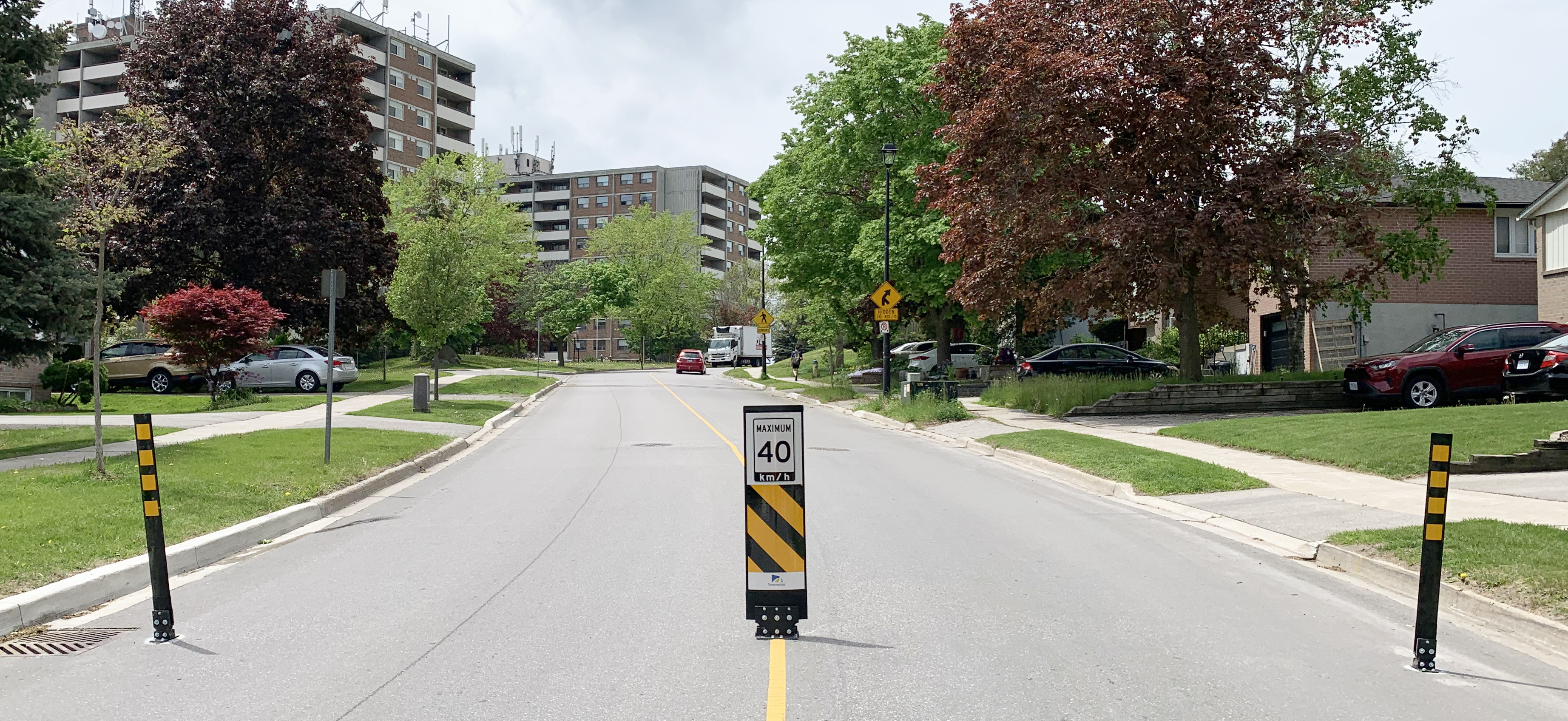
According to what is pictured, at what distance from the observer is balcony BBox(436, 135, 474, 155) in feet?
284

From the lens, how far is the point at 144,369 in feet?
107

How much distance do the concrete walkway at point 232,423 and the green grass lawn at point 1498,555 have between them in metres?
15.2

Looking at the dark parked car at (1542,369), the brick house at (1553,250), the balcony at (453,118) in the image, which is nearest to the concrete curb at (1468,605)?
the dark parked car at (1542,369)

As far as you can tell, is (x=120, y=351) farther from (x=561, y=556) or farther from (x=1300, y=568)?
(x=1300, y=568)

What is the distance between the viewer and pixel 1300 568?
880 centimetres

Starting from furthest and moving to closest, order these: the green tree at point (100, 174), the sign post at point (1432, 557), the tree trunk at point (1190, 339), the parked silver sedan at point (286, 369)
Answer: the parked silver sedan at point (286, 369), the tree trunk at point (1190, 339), the green tree at point (100, 174), the sign post at point (1432, 557)

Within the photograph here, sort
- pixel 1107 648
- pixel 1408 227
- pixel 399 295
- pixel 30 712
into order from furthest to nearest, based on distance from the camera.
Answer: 1. pixel 1408 227
2. pixel 399 295
3. pixel 1107 648
4. pixel 30 712

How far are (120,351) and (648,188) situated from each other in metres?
90.2

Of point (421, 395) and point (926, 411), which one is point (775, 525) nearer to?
point (926, 411)

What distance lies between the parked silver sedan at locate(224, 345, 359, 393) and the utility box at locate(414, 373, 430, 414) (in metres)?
9.26

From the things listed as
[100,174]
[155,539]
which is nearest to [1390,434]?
[155,539]

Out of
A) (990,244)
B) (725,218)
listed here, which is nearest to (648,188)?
(725,218)

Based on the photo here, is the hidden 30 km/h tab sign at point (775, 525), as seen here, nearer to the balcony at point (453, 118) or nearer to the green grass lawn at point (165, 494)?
the green grass lawn at point (165, 494)

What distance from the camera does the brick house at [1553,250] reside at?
24.8 m
